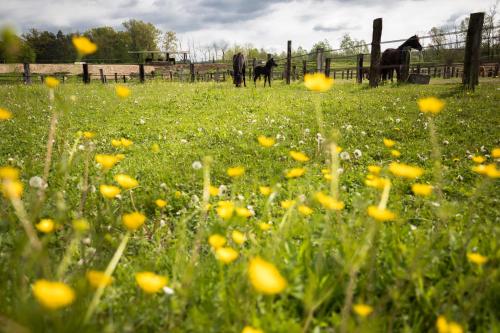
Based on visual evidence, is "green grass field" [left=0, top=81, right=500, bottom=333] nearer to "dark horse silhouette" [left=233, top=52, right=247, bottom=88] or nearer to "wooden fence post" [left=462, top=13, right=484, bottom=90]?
"wooden fence post" [left=462, top=13, right=484, bottom=90]

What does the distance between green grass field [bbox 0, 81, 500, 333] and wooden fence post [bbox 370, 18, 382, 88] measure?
18.3 ft

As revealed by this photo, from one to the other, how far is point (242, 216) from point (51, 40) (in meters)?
111

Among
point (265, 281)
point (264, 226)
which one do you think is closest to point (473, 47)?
point (264, 226)

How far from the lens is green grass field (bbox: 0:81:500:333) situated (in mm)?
1462

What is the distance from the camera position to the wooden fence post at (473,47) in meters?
9.25

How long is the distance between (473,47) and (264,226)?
10.3 metres

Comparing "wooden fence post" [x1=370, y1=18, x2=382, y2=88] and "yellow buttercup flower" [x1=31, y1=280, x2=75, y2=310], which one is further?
"wooden fence post" [x1=370, y1=18, x2=382, y2=88]

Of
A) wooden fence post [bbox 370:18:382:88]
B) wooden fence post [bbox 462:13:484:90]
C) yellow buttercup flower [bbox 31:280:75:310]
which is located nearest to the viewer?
yellow buttercup flower [bbox 31:280:75:310]

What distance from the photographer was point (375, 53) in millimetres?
12797

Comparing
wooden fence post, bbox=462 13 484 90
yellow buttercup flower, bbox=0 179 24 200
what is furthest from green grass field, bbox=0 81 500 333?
wooden fence post, bbox=462 13 484 90

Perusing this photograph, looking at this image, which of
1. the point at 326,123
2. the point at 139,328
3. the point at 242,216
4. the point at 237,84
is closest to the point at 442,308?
the point at 242,216

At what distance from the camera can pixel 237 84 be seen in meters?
19.1

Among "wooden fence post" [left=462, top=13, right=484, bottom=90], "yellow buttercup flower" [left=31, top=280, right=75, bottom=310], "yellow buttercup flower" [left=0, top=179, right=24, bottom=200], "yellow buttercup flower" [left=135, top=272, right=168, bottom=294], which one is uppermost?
"wooden fence post" [left=462, top=13, right=484, bottom=90]

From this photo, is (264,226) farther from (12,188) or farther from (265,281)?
(12,188)
